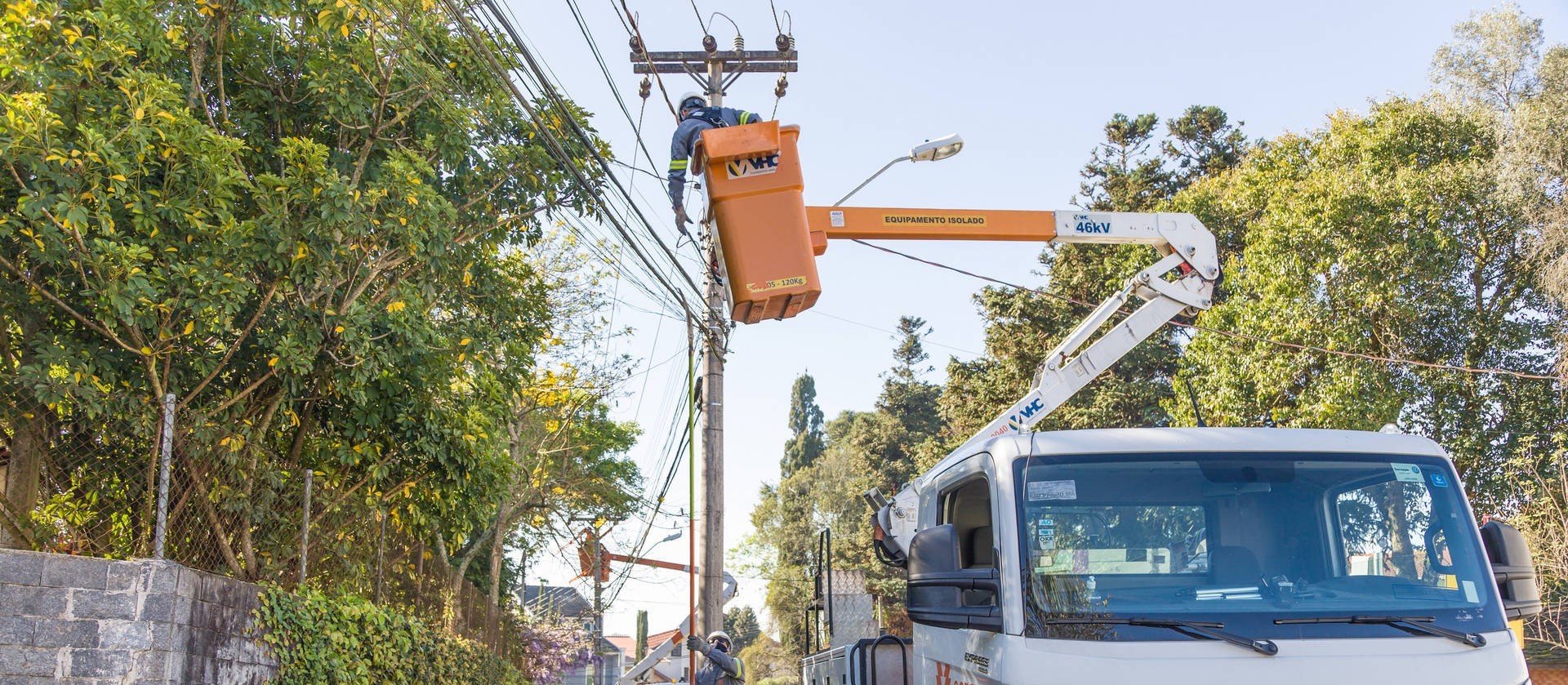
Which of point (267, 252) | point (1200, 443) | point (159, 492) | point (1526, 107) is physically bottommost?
point (1200, 443)

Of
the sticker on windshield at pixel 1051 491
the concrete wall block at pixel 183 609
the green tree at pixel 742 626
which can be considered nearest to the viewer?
the sticker on windshield at pixel 1051 491

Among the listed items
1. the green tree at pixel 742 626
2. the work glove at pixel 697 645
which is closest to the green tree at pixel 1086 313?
the work glove at pixel 697 645

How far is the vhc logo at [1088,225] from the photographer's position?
8.97m

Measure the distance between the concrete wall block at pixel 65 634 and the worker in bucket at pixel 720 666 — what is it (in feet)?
18.2

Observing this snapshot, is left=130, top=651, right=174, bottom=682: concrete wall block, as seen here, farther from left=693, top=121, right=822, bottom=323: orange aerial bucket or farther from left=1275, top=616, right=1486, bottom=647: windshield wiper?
left=1275, top=616, right=1486, bottom=647: windshield wiper

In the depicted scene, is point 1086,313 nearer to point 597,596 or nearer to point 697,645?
point 597,596

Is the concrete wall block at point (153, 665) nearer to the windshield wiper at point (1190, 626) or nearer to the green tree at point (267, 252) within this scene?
the green tree at point (267, 252)

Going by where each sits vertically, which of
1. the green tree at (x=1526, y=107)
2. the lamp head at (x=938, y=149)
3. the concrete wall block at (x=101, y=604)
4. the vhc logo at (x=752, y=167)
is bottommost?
the concrete wall block at (x=101, y=604)

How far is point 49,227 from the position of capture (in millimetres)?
6883

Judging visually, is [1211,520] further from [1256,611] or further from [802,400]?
[802,400]

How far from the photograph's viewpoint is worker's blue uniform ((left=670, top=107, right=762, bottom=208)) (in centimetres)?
784

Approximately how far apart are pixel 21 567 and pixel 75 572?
266 mm

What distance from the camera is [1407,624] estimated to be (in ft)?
14.6

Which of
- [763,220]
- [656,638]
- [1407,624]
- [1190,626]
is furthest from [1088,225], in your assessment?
[656,638]
